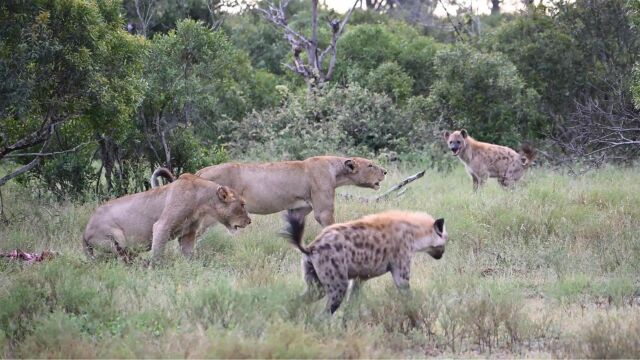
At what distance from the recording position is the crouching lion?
35.0 feet

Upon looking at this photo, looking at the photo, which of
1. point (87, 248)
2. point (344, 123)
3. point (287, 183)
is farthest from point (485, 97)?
point (87, 248)

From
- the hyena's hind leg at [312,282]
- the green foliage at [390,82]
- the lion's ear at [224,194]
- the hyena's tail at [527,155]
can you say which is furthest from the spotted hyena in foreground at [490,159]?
the hyena's hind leg at [312,282]

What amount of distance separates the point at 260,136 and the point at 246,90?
3225mm

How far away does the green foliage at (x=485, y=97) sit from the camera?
2050 cm

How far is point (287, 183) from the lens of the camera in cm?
1259

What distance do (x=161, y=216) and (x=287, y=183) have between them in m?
2.35

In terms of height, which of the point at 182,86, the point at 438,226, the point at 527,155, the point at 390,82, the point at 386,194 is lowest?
the point at 386,194

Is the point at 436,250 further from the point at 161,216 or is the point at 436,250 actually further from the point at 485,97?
the point at 485,97

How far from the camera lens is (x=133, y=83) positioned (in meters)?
13.0

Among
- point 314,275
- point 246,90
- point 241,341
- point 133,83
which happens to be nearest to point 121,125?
point 133,83

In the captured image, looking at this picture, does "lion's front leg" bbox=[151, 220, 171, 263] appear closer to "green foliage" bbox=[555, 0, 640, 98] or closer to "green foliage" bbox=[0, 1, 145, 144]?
"green foliage" bbox=[0, 1, 145, 144]

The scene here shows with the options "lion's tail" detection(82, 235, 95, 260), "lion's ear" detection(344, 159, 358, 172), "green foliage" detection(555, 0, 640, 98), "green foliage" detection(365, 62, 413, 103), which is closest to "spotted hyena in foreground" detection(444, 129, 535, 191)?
"green foliage" detection(555, 0, 640, 98)

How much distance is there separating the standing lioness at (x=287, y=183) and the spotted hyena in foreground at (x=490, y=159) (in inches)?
197

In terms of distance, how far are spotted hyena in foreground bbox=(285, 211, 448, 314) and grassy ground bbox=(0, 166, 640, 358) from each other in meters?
0.18
